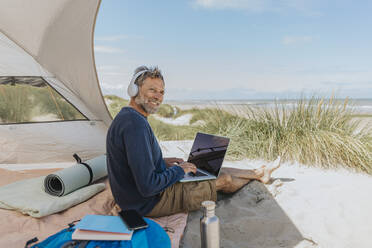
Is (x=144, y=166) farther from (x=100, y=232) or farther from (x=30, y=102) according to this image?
(x=30, y=102)

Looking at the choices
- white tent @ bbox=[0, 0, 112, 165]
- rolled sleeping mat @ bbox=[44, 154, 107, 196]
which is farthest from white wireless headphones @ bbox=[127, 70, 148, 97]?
white tent @ bbox=[0, 0, 112, 165]

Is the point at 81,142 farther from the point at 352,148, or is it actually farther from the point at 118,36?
the point at 118,36

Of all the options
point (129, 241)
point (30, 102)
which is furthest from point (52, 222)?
point (30, 102)

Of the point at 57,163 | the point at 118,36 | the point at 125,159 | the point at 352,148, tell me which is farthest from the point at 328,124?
the point at 118,36

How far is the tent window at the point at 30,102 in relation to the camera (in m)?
3.62

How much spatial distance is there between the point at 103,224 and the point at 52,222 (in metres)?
1.08

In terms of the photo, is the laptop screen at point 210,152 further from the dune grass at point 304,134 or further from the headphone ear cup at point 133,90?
the dune grass at point 304,134

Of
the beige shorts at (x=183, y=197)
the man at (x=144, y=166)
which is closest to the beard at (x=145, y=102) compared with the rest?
the man at (x=144, y=166)

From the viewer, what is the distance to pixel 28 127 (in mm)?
3637

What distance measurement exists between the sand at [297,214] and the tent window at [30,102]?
8.81ft

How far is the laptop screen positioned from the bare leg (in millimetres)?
136

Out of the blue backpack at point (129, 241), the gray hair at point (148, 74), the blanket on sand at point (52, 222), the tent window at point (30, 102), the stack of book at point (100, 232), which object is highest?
the gray hair at point (148, 74)

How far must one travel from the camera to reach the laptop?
220 cm

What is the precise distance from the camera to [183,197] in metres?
2.00
